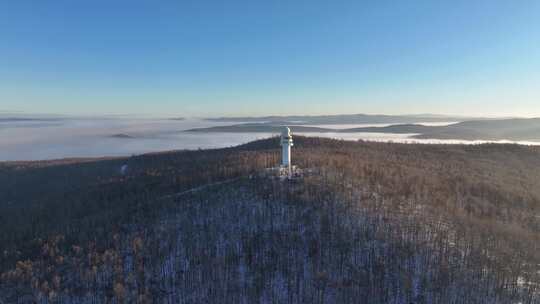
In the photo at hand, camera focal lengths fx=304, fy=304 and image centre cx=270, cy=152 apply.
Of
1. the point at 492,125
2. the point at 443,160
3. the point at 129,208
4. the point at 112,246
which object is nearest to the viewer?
the point at 112,246

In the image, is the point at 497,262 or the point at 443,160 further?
the point at 443,160

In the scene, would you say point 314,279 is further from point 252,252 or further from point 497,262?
point 497,262

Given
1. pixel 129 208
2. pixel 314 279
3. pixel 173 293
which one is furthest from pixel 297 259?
pixel 129 208

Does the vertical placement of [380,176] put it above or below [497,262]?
above

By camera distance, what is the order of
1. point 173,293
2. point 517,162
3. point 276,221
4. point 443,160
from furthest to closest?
point 517,162
point 443,160
point 276,221
point 173,293

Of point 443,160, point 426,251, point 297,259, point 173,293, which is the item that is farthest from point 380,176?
point 443,160

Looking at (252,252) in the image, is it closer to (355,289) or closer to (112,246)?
(355,289)
